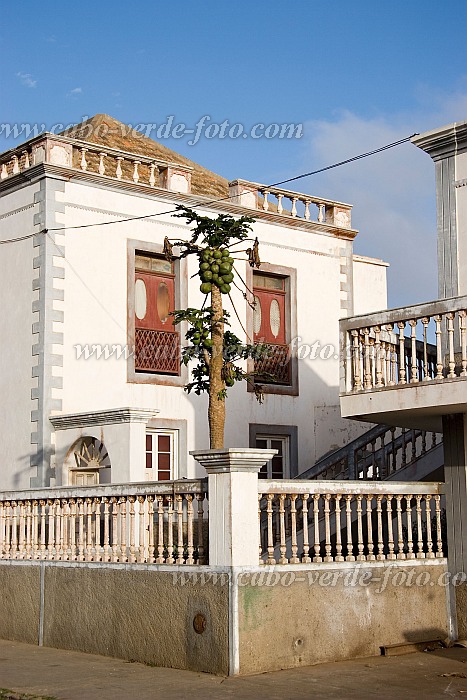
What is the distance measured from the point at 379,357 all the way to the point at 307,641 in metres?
3.35

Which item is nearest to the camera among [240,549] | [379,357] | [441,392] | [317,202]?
[240,549]

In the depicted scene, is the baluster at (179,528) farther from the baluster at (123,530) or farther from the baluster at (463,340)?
the baluster at (463,340)

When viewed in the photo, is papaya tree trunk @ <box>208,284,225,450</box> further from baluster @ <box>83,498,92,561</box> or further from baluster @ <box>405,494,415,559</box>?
baluster @ <box>405,494,415,559</box>

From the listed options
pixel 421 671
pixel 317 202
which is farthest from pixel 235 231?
pixel 317 202

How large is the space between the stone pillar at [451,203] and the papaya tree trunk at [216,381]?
2.77 meters

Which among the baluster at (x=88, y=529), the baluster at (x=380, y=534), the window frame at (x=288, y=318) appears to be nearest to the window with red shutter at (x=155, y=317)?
the window frame at (x=288, y=318)

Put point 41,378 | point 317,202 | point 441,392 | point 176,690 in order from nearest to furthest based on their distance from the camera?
1. point 176,690
2. point 441,392
3. point 41,378
4. point 317,202

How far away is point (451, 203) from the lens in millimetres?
12508

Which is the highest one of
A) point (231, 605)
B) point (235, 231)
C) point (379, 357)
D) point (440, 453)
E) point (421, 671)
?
point (235, 231)

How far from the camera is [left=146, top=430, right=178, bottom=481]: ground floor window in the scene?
17266 mm

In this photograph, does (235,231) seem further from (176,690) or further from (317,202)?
(317,202)

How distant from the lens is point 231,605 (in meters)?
9.98

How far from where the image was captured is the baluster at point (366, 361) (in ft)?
39.9

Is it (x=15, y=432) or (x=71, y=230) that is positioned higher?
(x=71, y=230)
